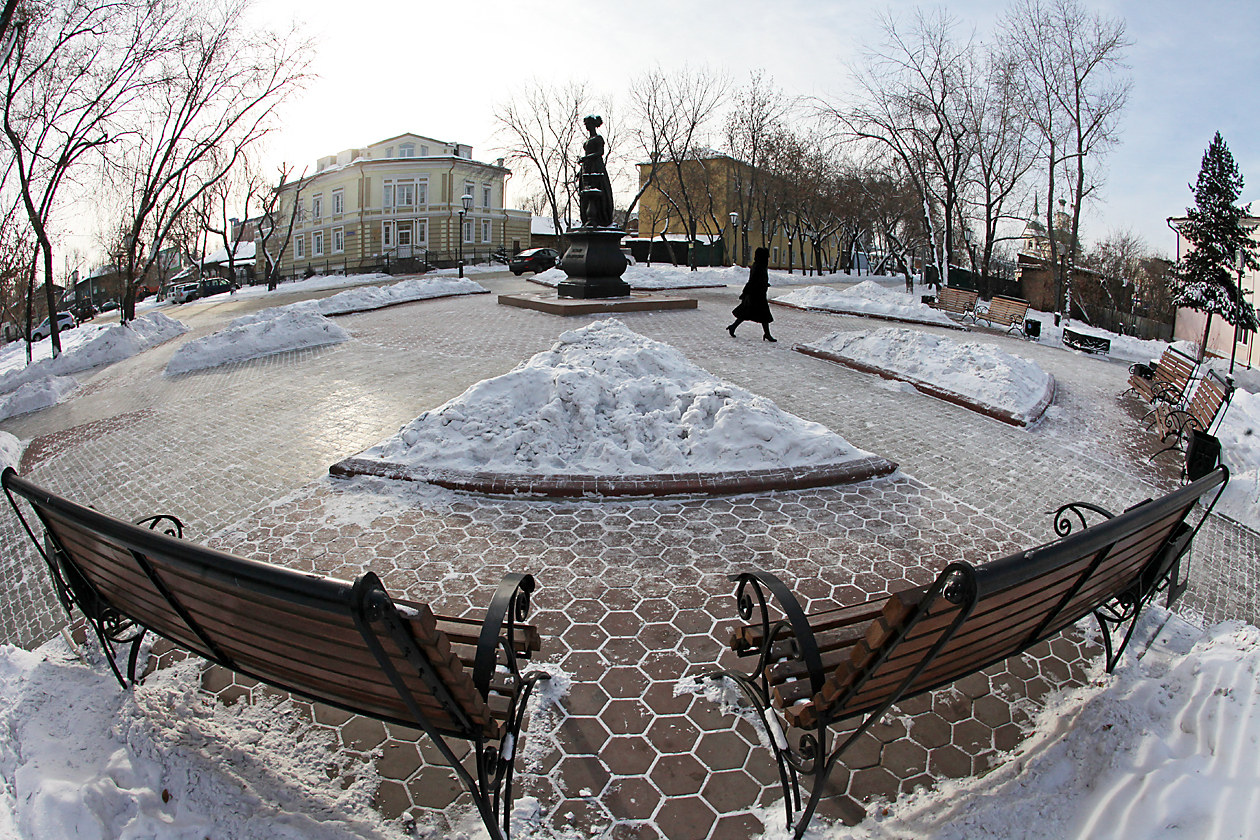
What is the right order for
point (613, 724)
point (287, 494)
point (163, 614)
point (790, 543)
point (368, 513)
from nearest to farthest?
point (163, 614) < point (613, 724) < point (790, 543) < point (368, 513) < point (287, 494)

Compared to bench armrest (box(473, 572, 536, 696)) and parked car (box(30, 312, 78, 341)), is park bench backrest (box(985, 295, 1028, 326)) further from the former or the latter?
parked car (box(30, 312, 78, 341))

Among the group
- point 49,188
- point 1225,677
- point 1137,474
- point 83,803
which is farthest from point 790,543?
point 49,188

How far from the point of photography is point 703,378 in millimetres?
7363

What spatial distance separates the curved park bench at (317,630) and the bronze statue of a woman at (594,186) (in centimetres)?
1673

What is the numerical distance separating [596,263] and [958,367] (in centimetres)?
1080

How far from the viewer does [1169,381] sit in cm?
881

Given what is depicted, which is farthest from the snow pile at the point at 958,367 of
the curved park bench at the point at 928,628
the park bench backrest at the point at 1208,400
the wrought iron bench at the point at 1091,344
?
the wrought iron bench at the point at 1091,344

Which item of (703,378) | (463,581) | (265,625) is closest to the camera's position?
(265,625)

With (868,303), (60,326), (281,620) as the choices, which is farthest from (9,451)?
(60,326)

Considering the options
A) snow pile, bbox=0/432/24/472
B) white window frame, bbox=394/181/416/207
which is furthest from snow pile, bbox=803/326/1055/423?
white window frame, bbox=394/181/416/207

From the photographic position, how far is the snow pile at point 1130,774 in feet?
6.93

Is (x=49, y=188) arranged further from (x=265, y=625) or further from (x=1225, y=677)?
(x=1225, y=677)

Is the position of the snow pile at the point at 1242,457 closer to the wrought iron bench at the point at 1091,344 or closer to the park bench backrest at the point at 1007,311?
the wrought iron bench at the point at 1091,344

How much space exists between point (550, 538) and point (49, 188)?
67.9 feet
